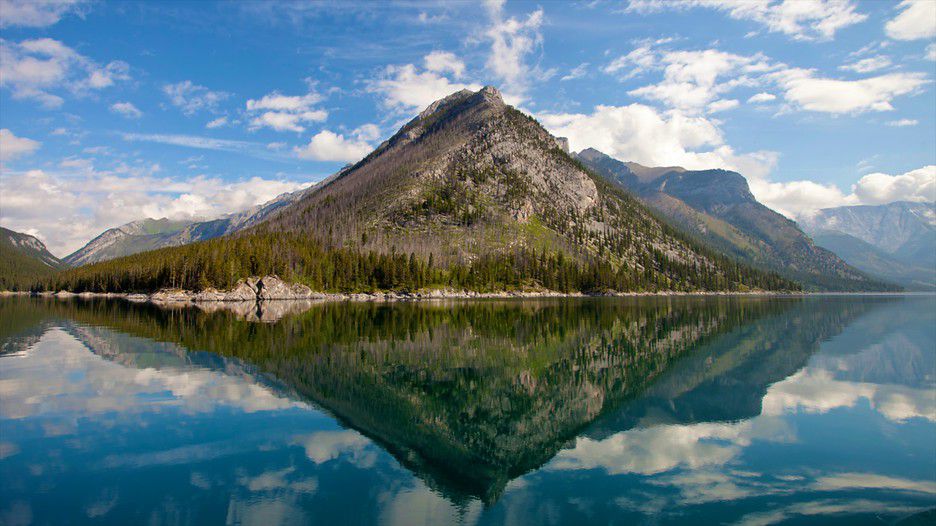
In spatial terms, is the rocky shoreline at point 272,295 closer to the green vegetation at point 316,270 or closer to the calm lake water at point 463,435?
the green vegetation at point 316,270

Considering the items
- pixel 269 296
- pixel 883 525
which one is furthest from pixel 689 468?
pixel 269 296

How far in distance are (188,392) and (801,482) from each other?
32.4 metres

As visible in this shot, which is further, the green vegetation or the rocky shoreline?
the green vegetation

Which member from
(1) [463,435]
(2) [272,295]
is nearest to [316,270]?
(2) [272,295]

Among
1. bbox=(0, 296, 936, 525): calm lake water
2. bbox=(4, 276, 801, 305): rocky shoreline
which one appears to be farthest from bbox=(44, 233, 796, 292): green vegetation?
bbox=(0, 296, 936, 525): calm lake water

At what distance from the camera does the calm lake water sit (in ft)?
51.0

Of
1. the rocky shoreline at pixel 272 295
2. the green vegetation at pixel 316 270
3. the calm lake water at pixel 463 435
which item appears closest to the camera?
the calm lake water at pixel 463 435

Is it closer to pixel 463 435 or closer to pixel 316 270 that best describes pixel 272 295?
pixel 316 270

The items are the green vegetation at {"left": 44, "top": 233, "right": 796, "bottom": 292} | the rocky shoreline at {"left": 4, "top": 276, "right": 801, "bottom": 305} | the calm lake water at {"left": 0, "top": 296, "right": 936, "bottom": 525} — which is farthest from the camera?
the green vegetation at {"left": 44, "top": 233, "right": 796, "bottom": 292}

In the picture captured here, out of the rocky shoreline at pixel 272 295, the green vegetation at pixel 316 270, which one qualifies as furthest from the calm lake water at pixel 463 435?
the green vegetation at pixel 316 270

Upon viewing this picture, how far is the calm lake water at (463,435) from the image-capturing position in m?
15.5

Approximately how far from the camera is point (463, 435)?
2281 centimetres

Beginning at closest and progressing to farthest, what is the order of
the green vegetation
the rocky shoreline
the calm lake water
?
the calm lake water < the rocky shoreline < the green vegetation

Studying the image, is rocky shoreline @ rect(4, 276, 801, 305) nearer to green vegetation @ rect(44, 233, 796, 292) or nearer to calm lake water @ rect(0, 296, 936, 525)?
green vegetation @ rect(44, 233, 796, 292)
